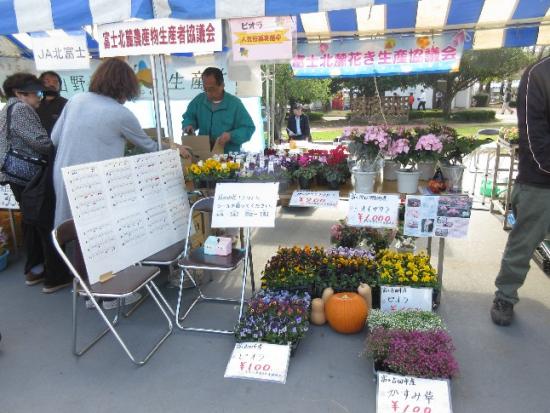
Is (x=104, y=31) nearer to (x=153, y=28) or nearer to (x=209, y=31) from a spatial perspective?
(x=153, y=28)

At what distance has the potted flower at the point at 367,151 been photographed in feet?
10.5

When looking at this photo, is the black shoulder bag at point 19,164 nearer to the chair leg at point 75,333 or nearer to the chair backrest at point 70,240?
the chair backrest at point 70,240

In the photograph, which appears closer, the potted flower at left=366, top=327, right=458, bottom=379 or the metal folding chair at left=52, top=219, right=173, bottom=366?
the potted flower at left=366, top=327, right=458, bottom=379

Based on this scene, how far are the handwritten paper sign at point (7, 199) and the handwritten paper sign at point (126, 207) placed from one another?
2.21m

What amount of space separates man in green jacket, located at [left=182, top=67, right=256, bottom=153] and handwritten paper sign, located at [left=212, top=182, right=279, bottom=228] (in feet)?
3.97

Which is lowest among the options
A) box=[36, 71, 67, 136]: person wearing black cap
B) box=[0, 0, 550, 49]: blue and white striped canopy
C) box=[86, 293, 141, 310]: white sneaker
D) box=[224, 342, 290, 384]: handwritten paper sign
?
box=[86, 293, 141, 310]: white sneaker

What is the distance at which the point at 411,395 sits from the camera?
225 cm

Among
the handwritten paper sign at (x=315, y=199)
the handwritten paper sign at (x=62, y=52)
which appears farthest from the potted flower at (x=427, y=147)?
the handwritten paper sign at (x=62, y=52)

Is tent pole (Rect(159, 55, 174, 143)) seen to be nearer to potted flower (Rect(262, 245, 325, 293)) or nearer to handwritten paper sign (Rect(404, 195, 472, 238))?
potted flower (Rect(262, 245, 325, 293))

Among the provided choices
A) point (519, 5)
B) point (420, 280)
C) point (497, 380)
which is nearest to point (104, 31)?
point (420, 280)

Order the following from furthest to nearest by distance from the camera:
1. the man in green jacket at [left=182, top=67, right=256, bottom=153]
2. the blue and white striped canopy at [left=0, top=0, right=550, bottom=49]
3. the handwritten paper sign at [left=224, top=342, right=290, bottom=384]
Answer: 1. the man in green jacket at [left=182, top=67, right=256, bottom=153]
2. the blue and white striped canopy at [left=0, top=0, right=550, bottom=49]
3. the handwritten paper sign at [left=224, top=342, right=290, bottom=384]

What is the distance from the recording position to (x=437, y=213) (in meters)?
3.08

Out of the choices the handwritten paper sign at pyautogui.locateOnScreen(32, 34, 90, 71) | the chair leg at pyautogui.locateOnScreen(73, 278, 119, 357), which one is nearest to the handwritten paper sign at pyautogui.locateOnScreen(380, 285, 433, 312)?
the chair leg at pyautogui.locateOnScreen(73, 278, 119, 357)

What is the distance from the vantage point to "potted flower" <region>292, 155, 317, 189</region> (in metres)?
3.39
